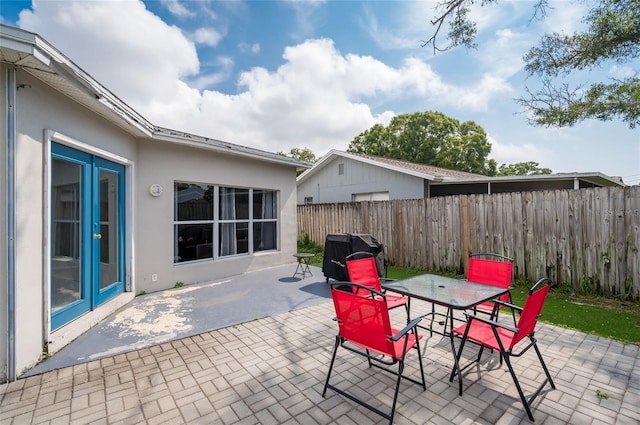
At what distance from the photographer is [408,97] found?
40.8 ft

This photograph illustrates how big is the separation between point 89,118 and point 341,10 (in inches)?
230

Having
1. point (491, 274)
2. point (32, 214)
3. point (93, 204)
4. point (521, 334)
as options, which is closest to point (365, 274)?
point (491, 274)

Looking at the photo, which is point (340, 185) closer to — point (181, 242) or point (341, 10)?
point (341, 10)

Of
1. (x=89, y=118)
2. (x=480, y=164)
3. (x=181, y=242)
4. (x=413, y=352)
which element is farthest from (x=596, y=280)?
(x=480, y=164)

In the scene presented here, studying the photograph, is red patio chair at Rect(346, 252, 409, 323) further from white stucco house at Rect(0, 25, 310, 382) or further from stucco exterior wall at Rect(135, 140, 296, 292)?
stucco exterior wall at Rect(135, 140, 296, 292)

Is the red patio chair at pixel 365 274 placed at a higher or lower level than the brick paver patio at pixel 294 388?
higher

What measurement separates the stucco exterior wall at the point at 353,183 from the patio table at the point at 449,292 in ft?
26.3

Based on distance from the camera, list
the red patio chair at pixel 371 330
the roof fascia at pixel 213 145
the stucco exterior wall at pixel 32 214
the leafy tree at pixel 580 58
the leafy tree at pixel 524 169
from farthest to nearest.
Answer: the leafy tree at pixel 524 169
the roof fascia at pixel 213 145
the leafy tree at pixel 580 58
the stucco exterior wall at pixel 32 214
the red patio chair at pixel 371 330

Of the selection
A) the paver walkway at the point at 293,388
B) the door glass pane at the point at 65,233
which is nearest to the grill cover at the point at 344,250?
the paver walkway at the point at 293,388

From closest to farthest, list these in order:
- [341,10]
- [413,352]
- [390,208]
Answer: [413,352] < [341,10] < [390,208]

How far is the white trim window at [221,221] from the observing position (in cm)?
650

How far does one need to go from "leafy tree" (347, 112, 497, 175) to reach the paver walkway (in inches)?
1036

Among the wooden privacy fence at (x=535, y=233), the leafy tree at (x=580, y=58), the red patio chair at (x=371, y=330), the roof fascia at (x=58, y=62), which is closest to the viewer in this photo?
the red patio chair at (x=371, y=330)

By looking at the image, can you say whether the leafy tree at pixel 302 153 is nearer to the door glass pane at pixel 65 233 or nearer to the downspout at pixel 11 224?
the door glass pane at pixel 65 233
